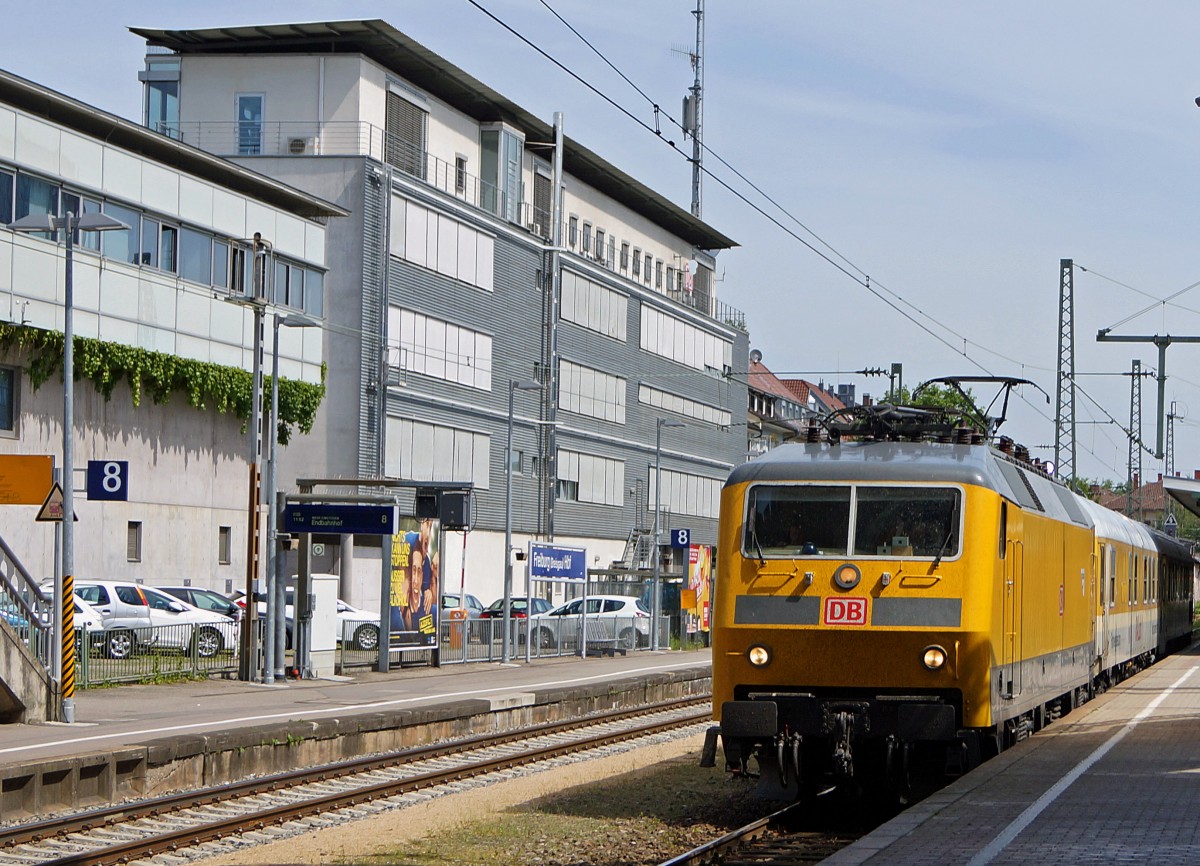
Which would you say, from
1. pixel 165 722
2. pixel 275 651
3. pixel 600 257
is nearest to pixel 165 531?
pixel 275 651

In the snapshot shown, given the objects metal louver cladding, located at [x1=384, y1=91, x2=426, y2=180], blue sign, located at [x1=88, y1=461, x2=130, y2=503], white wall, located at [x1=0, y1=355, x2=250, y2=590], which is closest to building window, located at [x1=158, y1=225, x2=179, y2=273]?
white wall, located at [x1=0, y1=355, x2=250, y2=590]

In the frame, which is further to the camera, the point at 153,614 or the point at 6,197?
the point at 6,197

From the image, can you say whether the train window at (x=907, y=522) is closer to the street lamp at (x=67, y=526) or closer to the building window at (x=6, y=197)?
the street lamp at (x=67, y=526)

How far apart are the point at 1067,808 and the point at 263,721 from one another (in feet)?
35.7

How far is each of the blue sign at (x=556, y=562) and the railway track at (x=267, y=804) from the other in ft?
43.5

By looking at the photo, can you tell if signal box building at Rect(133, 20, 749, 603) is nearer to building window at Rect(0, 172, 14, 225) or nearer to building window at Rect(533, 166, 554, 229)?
building window at Rect(533, 166, 554, 229)

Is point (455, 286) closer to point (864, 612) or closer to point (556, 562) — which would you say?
point (556, 562)

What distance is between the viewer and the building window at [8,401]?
37781mm

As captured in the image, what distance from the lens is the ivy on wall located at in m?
38.1

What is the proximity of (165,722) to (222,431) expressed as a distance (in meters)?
24.4

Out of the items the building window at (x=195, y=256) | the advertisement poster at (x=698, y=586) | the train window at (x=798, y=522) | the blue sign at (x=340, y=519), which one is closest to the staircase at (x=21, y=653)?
the blue sign at (x=340, y=519)

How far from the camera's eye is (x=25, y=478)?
21.5m

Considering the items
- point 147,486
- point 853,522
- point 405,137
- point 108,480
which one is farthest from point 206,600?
point 853,522

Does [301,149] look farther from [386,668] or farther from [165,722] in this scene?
[165,722]
